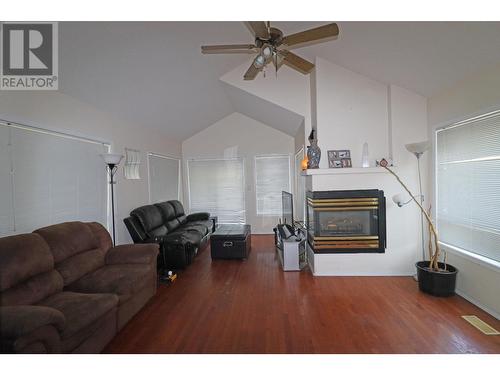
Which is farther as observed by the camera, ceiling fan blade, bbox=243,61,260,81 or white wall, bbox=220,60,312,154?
white wall, bbox=220,60,312,154

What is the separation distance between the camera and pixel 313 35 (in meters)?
2.23

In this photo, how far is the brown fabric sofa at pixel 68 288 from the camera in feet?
5.28

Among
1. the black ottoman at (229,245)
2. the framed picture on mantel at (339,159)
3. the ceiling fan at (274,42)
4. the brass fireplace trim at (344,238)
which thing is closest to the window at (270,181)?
the black ottoman at (229,245)

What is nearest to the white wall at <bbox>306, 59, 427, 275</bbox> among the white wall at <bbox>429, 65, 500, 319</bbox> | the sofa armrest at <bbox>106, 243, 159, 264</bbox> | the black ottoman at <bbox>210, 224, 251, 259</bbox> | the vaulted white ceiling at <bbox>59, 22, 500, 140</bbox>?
the vaulted white ceiling at <bbox>59, 22, 500, 140</bbox>

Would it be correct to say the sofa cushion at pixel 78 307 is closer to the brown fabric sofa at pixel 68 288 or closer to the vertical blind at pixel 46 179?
the brown fabric sofa at pixel 68 288

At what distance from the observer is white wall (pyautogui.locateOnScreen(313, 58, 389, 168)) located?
12.7ft

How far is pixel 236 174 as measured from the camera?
686 centimetres

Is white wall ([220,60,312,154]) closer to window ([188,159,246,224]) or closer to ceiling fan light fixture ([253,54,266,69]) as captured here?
ceiling fan light fixture ([253,54,266,69])

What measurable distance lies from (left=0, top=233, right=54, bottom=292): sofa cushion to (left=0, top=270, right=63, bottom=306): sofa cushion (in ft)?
0.11

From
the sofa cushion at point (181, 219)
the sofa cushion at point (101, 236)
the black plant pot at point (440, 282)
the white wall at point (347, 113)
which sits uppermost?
the white wall at point (347, 113)

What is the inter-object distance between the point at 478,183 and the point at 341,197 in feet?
5.01

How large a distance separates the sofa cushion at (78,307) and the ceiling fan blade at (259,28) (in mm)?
2503
